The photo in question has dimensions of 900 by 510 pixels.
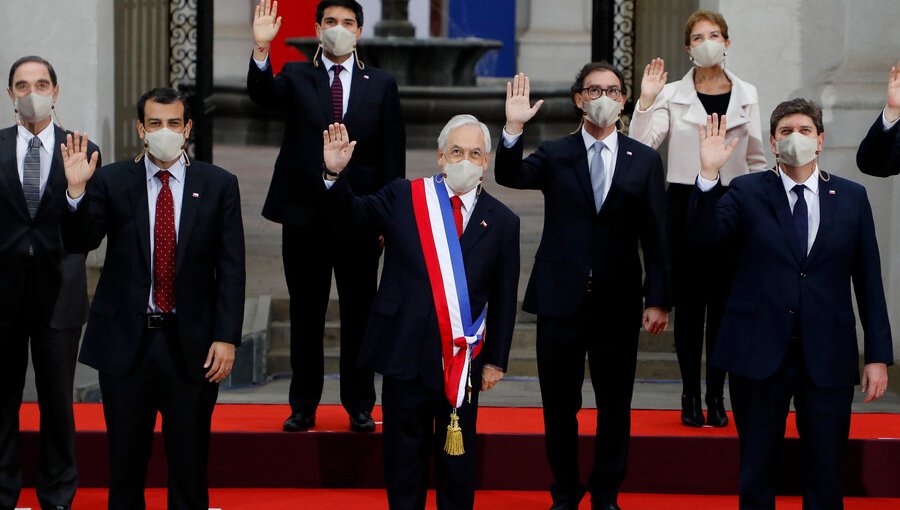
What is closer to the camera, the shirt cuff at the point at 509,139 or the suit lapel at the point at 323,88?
the shirt cuff at the point at 509,139

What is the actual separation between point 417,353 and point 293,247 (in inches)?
A: 50.3

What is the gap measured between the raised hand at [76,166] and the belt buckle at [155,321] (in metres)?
0.47

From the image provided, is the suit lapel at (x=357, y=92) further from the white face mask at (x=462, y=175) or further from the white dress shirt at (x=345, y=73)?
the white face mask at (x=462, y=175)

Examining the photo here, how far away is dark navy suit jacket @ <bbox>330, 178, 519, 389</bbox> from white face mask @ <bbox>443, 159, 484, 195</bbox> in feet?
0.39

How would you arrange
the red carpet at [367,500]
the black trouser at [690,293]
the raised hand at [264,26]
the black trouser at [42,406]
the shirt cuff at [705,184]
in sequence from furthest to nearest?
1. the black trouser at [690,293]
2. the red carpet at [367,500]
3. the raised hand at [264,26]
4. the black trouser at [42,406]
5. the shirt cuff at [705,184]

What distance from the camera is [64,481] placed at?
595cm

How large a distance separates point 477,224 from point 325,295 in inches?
50.3

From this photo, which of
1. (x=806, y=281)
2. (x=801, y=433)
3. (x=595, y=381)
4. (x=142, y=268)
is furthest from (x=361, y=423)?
(x=806, y=281)

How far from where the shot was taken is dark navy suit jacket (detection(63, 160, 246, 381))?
539 centimetres

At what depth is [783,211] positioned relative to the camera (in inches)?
218

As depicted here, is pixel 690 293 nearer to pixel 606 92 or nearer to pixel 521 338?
pixel 606 92

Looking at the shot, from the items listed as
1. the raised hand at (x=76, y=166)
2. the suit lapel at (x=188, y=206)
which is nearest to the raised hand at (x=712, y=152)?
the suit lapel at (x=188, y=206)

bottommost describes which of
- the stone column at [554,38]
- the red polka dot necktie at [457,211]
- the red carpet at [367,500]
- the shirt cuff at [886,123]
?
the red carpet at [367,500]

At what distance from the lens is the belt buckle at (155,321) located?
5414mm
